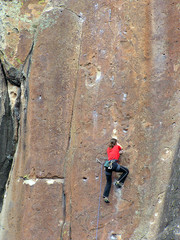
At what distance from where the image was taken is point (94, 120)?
289 inches

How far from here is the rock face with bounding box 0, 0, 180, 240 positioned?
6930mm

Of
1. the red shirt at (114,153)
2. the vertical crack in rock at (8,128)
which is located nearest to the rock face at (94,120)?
the vertical crack in rock at (8,128)

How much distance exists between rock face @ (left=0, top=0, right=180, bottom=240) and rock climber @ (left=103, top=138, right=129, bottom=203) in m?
0.12

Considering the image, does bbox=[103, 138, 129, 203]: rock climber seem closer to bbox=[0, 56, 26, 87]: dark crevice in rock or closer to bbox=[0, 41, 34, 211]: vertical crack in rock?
bbox=[0, 41, 34, 211]: vertical crack in rock

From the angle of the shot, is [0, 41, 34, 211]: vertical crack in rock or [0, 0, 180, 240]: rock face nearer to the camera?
[0, 0, 180, 240]: rock face

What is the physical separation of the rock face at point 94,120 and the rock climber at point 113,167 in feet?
0.40

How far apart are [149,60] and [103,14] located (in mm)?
1179

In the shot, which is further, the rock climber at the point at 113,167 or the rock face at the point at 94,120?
the rock face at the point at 94,120

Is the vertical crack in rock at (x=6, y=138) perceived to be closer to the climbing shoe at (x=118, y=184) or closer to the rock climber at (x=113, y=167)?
the rock climber at (x=113, y=167)

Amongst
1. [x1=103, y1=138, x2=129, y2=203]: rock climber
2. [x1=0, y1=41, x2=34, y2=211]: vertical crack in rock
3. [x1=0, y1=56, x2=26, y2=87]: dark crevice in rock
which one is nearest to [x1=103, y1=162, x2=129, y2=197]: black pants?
[x1=103, y1=138, x2=129, y2=203]: rock climber

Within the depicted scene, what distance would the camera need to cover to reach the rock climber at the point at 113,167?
6785 mm

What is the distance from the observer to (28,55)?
8.28 metres

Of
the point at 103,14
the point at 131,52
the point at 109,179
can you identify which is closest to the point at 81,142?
the point at 109,179

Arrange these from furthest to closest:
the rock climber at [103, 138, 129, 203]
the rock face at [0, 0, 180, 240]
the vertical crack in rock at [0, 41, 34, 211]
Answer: the vertical crack in rock at [0, 41, 34, 211], the rock face at [0, 0, 180, 240], the rock climber at [103, 138, 129, 203]
